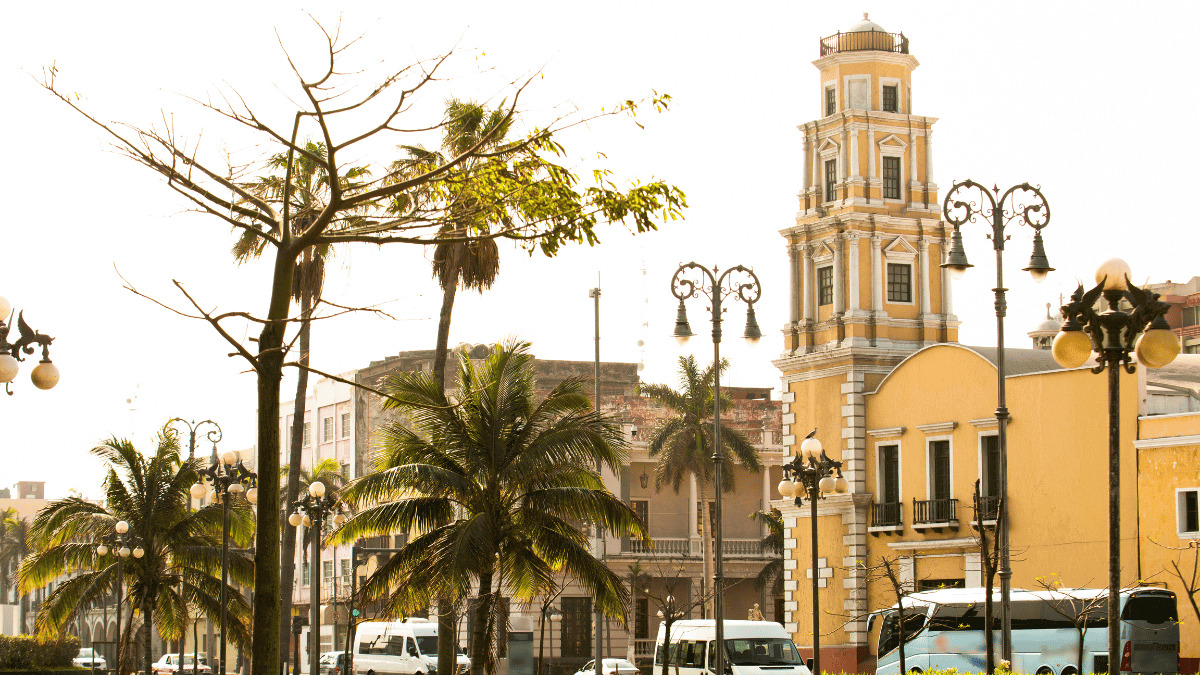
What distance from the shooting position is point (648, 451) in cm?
5609

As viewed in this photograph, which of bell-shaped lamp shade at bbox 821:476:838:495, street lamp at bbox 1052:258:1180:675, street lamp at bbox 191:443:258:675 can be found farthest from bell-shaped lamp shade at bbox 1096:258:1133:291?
street lamp at bbox 191:443:258:675

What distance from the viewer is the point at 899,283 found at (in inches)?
1769

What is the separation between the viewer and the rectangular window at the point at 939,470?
136 feet

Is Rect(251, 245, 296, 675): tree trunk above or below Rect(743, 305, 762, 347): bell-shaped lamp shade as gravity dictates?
below

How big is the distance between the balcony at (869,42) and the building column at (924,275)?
20.2 feet

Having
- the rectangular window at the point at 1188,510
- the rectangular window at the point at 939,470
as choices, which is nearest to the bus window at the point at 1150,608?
the rectangular window at the point at 1188,510

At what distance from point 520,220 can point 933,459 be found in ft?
109

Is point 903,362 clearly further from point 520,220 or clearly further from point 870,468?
point 520,220

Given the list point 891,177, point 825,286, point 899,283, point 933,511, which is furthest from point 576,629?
point 891,177

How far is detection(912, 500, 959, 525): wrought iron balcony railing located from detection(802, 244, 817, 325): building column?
23.3 ft

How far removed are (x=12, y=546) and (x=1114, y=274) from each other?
99.8 meters

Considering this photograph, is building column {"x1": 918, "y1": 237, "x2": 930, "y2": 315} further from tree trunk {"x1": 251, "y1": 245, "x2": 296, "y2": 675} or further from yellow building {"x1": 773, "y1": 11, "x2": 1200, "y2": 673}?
tree trunk {"x1": 251, "y1": 245, "x2": 296, "y2": 675}

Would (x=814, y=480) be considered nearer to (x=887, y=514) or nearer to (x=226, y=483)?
(x=226, y=483)

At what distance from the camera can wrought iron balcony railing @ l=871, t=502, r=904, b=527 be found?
139ft
